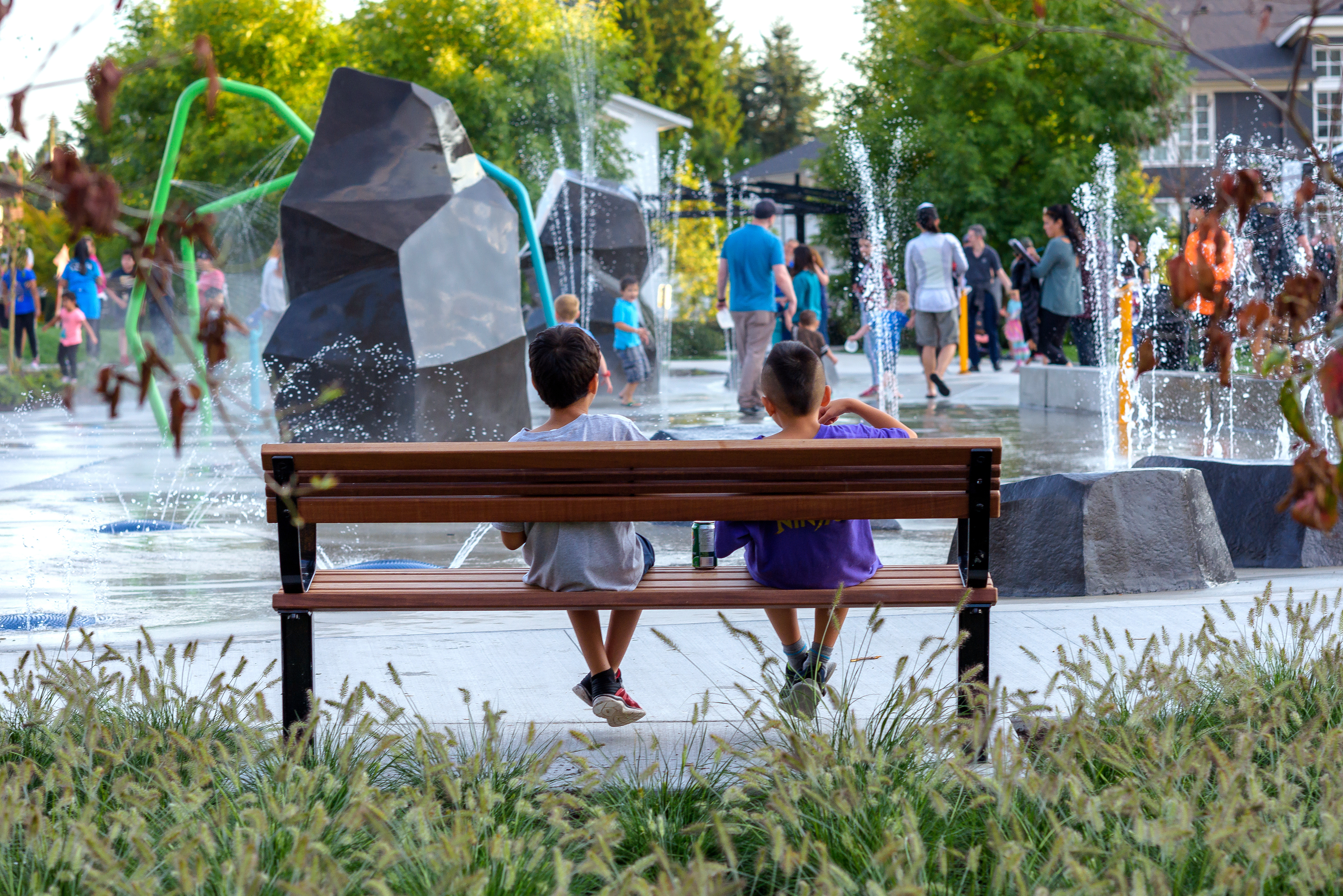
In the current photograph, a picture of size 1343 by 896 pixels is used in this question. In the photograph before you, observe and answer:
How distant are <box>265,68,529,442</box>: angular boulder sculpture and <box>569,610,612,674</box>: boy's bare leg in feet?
19.8

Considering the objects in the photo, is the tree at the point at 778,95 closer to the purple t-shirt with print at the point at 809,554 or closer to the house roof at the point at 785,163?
the house roof at the point at 785,163

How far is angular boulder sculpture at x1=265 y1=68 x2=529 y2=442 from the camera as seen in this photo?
9.83 m

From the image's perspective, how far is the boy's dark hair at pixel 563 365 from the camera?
4125 millimetres

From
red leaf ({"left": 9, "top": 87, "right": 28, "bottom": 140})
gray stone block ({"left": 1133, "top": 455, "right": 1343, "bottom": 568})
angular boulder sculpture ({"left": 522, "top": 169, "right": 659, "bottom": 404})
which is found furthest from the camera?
angular boulder sculpture ({"left": 522, "top": 169, "right": 659, "bottom": 404})

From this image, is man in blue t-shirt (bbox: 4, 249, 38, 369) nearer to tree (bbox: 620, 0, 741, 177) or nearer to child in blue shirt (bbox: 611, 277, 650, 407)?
child in blue shirt (bbox: 611, 277, 650, 407)

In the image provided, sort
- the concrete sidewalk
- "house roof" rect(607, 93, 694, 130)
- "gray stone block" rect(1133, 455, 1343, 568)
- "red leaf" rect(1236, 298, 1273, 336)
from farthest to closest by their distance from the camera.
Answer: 1. "house roof" rect(607, 93, 694, 130)
2. "gray stone block" rect(1133, 455, 1343, 568)
3. the concrete sidewalk
4. "red leaf" rect(1236, 298, 1273, 336)

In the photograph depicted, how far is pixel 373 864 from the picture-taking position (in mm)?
2645

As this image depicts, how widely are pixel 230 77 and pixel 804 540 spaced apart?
3962 cm

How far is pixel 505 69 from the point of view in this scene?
36.6 meters

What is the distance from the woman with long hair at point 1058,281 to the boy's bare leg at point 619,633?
1328 centimetres

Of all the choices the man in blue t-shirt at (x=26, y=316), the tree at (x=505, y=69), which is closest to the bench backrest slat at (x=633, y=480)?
the man in blue t-shirt at (x=26, y=316)

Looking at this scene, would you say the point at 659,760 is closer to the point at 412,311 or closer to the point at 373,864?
the point at 373,864

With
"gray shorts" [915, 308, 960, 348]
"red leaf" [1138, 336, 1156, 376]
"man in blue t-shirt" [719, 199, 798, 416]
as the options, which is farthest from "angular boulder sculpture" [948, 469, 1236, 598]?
"gray shorts" [915, 308, 960, 348]

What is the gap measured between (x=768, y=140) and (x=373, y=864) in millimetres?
79121
